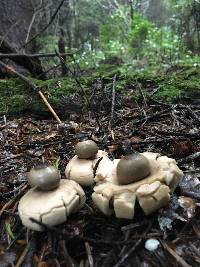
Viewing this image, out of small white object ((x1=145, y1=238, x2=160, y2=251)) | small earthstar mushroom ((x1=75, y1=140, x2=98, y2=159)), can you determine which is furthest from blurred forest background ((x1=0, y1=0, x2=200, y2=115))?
small white object ((x1=145, y1=238, x2=160, y2=251))

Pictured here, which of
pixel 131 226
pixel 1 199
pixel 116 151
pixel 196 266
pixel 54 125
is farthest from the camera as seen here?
pixel 54 125

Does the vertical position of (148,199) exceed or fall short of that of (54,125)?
it exceeds it

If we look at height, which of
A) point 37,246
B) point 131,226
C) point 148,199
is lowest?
point 37,246

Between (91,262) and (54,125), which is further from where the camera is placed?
(54,125)

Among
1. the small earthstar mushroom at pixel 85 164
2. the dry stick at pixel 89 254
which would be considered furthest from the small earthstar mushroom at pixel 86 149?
the dry stick at pixel 89 254

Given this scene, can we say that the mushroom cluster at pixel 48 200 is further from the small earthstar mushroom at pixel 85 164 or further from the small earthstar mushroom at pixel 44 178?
the small earthstar mushroom at pixel 85 164

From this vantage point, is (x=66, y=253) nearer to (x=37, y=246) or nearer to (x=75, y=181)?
(x=37, y=246)

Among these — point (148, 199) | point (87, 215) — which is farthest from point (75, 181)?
point (148, 199)
